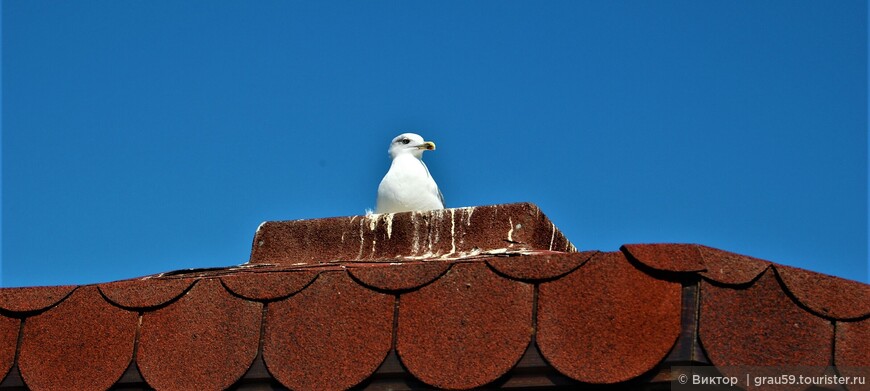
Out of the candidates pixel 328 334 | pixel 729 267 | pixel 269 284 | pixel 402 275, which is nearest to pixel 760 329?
pixel 729 267

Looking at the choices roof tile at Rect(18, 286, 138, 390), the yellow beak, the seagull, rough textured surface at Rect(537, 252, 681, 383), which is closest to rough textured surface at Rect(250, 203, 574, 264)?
rough textured surface at Rect(537, 252, 681, 383)

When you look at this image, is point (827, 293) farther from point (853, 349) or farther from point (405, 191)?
point (405, 191)

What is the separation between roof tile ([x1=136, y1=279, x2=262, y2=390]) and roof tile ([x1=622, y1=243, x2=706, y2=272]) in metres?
1.36

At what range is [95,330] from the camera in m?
4.22

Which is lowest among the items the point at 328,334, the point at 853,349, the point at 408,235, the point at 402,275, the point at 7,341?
the point at 7,341

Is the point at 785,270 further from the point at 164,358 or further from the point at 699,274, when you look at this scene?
the point at 164,358

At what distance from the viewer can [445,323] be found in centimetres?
380

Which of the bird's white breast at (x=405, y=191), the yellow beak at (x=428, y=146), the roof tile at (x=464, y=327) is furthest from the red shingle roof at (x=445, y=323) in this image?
the yellow beak at (x=428, y=146)

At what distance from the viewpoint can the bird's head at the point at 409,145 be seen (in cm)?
779

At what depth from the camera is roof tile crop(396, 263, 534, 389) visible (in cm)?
370

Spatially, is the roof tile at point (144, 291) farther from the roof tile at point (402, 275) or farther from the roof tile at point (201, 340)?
the roof tile at point (402, 275)

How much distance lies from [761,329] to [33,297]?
2.70m

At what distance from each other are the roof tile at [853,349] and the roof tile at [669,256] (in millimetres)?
538

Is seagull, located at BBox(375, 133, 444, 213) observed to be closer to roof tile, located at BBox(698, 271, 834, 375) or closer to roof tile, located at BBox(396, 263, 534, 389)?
roof tile, located at BBox(396, 263, 534, 389)
